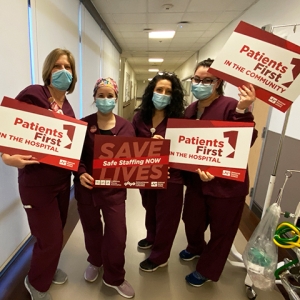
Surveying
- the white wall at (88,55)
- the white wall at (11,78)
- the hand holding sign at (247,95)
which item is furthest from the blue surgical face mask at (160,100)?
the white wall at (88,55)

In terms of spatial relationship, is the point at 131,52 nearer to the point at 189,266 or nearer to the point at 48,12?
the point at 48,12

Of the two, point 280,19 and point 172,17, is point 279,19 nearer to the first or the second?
point 280,19

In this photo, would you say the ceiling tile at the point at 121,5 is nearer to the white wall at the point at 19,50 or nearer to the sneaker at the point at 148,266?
the white wall at the point at 19,50

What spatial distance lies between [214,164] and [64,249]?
151 cm

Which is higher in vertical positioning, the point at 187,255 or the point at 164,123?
the point at 164,123

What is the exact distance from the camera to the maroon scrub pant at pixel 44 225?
3.97 ft

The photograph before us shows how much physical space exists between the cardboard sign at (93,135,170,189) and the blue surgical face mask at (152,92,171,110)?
0.29 m

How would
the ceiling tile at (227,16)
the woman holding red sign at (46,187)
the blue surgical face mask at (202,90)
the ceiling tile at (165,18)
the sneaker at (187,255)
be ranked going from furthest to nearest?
the ceiling tile at (165,18) → the ceiling tile at (227,16) → the sneaker at (187,255) → the blue surgical face mask at (202,90) → the woman holding red sign at (46,187)

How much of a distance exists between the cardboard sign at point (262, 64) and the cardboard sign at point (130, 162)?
0.53m

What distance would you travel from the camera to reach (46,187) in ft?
4.00

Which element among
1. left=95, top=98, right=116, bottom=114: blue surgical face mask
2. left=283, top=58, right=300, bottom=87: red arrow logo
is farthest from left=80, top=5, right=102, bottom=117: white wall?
left=283, top=58, right=300, bottom=87: red arrow logo

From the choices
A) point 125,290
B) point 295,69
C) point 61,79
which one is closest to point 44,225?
point 125,290

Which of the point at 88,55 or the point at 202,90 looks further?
the point at 88,55

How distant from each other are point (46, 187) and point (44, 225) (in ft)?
0.75
